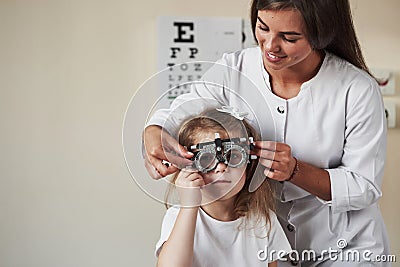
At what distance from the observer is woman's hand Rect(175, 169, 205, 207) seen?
0.90m

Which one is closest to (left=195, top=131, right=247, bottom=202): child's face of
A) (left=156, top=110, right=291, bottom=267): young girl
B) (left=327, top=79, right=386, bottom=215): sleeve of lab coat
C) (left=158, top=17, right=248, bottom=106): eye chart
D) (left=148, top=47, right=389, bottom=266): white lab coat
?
(left=156, top=110, right=291, bottom=267): young girl

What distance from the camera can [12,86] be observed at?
198 centimetres

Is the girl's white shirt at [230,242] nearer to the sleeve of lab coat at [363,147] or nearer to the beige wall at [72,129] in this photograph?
the sleeve of lab coat at [363,147]

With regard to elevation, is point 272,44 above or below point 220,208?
above

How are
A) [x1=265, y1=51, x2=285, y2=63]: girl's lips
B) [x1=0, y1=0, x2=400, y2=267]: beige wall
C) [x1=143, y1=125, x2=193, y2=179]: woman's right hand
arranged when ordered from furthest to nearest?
1. [x1=0, y1=0, x2=400, y2=267]: beige wall
2. [x1=265, y1=51, x2=285, y2=63]: girl's lips
3. [x1=143, y1=125, x2=193, y2=179]: woman's right hand

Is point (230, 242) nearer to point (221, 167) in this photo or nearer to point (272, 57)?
point (221, 167)

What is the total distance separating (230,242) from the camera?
1070 mm

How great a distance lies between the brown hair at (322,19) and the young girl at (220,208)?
0.65 feet

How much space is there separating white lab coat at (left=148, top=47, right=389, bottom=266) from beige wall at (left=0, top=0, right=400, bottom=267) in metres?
0.94

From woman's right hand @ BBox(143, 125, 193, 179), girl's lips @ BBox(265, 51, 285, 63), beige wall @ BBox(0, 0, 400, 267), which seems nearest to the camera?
woman's right hand @ BBox(143, 125, 193, 179)

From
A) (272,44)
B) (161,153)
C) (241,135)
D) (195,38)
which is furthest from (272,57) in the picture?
(195,38)

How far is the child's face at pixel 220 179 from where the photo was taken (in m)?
0.91

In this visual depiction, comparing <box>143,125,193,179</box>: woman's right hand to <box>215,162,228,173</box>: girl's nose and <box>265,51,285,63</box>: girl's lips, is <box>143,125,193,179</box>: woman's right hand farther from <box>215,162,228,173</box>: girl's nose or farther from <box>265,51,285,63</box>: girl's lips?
<box>265,51,285,63</box>: girl's lips

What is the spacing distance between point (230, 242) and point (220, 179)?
0.64 feet
